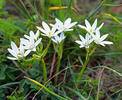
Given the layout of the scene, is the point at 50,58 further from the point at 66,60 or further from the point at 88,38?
the point at 88,38

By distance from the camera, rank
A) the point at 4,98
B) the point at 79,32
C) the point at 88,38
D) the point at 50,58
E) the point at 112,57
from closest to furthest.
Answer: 1. the point at 88,38
2. the point at 4,98
3. the point at 79,32
4. the point at 50,58
5. the point at 112,57

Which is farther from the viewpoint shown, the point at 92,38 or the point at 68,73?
the point at 68,73

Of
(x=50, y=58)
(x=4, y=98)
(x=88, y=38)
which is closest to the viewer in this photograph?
(x=88, y=38)

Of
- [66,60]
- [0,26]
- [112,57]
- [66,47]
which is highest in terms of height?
[0,26]

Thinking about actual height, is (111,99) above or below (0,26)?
below

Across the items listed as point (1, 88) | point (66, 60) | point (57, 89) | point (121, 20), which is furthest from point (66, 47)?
point (1, 88)

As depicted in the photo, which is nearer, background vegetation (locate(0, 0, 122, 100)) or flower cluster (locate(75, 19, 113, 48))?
flower cluster (locate(75, 19, 113, 48))

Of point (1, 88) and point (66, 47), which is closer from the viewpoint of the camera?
point (1, 88)

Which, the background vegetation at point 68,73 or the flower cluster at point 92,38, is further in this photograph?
the background vegetation at point 68,73

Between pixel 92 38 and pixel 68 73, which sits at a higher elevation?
pixel 92 38

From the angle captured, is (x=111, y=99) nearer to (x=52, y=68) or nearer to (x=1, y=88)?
(x=52, y=68)
